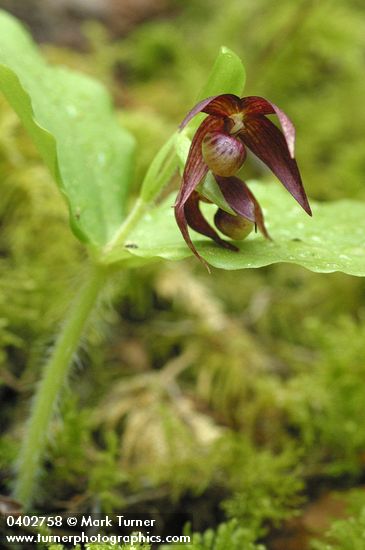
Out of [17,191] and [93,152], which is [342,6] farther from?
[93,152]

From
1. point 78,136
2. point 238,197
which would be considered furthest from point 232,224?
point 78,136

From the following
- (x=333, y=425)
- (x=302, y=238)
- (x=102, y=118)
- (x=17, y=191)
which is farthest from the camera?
(x=17, y=191)

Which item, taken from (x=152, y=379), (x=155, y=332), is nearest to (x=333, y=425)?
(x=152, y=379)

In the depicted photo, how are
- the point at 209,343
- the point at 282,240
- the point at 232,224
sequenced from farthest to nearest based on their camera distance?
the point at 209,343, the point at 282,240, the point at 232,224

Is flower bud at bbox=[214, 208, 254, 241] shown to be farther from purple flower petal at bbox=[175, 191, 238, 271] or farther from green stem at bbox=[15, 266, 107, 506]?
green stem at bbox=[15, 266, 107, 506]

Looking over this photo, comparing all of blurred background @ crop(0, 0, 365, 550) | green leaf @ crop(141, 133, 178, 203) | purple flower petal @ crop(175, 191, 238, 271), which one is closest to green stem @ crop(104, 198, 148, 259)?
green leaf @ crop(141, 133, 178, 203)

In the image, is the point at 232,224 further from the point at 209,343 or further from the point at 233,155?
the point at 209,343

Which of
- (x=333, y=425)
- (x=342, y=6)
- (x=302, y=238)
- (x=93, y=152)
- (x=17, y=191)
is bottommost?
(x=333, y=425)
